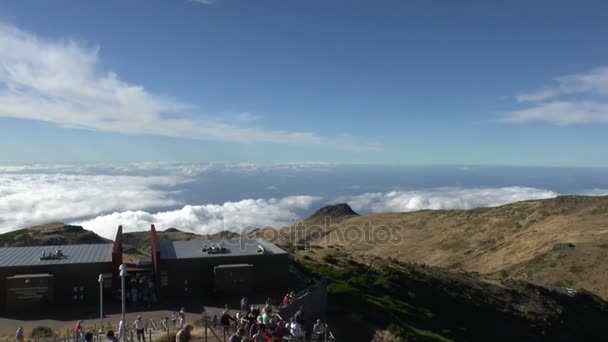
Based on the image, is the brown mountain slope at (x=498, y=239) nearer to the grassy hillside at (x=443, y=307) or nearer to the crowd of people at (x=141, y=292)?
the grassy hillside at (x=443, y=307)

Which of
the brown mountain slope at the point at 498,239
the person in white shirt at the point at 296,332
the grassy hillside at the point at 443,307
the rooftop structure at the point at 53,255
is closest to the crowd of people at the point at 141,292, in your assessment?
the rooftop structure at the point at 53,255

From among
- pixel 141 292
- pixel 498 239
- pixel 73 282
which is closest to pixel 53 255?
pixel 73 282

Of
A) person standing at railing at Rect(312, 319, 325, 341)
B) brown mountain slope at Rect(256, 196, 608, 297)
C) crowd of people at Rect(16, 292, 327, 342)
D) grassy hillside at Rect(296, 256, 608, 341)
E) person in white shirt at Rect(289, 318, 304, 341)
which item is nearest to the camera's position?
crowd of people at Rect(16, 292, 327, 342)

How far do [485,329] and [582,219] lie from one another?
6019 cm

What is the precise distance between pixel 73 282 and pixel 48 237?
174 feet

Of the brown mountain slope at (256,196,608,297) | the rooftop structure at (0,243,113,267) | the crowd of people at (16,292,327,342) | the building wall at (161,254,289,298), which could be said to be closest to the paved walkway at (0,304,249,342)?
the crowd of people at (16,292,327,342)

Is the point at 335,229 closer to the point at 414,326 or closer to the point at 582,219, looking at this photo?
the point at 582,219

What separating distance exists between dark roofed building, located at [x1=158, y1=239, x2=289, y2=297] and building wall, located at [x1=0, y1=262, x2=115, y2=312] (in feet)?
12.3

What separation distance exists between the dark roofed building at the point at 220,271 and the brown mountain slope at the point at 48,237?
42.3 metres

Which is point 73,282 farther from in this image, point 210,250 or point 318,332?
point 318,332

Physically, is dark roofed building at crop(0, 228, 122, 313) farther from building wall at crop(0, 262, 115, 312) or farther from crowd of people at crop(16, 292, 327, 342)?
crowd of people at crop(16, 292, 327, 342)

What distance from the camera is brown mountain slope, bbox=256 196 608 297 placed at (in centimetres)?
6100

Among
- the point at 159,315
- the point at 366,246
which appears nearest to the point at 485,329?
the point at 159,315

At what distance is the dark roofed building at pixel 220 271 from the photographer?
30.1 m
